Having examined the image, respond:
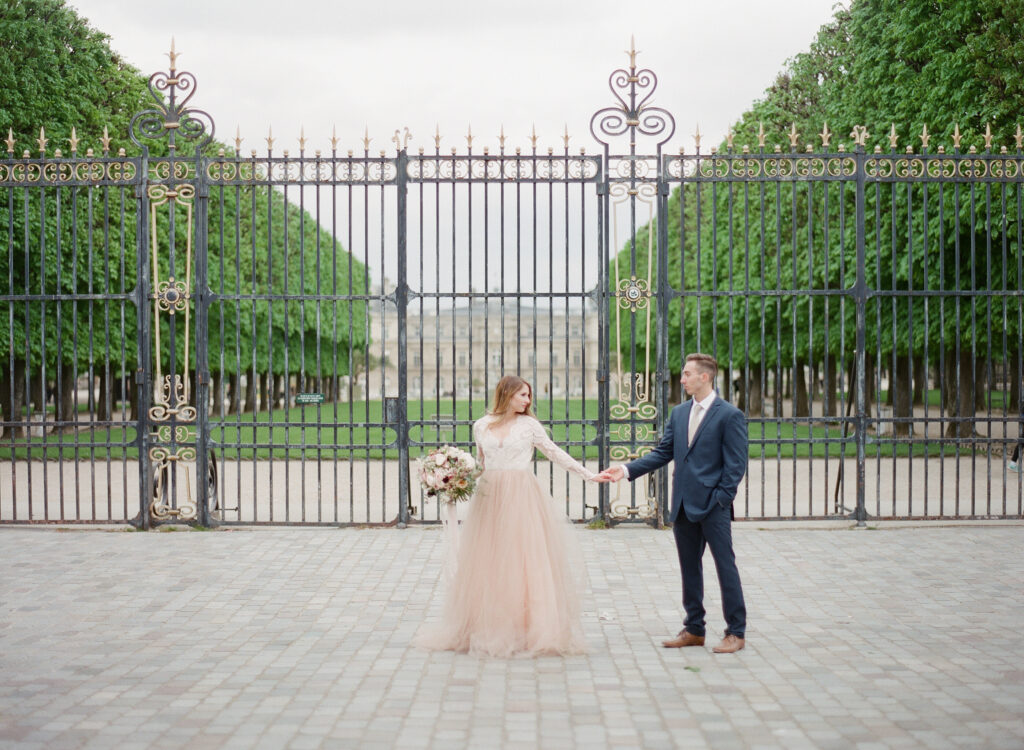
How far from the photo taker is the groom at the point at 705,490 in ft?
20.1

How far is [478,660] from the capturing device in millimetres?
6000

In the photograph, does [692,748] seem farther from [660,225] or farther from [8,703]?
[660,225]

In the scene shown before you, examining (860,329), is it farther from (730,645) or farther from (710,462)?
(730,645)

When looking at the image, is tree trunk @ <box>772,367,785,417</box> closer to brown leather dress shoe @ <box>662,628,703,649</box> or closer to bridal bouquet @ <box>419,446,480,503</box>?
brown leather dress shoe @ <box>662,628,703,649</box>

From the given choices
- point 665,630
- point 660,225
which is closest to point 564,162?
point 660,225

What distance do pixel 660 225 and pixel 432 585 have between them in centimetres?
427

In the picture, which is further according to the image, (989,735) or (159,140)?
(159,140)

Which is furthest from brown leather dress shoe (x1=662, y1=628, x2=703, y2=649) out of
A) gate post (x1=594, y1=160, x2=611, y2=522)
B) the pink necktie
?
gate post (x1=594, y1=160, x2=611, y2=522)

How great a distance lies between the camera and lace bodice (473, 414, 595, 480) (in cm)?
645

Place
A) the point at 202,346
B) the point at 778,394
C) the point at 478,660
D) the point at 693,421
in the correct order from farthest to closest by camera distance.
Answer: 1. the point at 778,394
2. the point at 202,346
3. the point at 693,421
4. the point at 478,660

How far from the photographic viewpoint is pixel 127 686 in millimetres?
5438

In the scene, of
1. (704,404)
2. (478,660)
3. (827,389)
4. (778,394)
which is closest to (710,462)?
(704,404)

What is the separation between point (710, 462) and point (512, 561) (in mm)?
1230

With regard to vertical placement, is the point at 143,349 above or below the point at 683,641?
above
